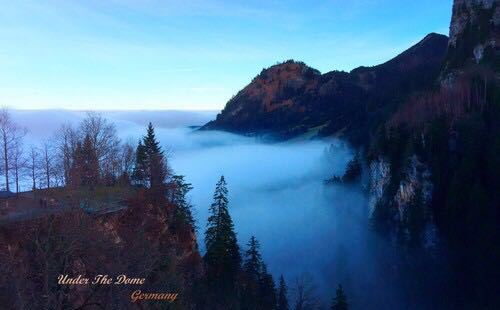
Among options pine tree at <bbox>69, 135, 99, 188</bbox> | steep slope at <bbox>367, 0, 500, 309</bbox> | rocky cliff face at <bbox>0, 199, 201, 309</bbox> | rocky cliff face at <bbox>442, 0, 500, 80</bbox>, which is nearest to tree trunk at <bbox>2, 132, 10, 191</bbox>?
pine tree at <bbox>69, 135, 99, 188</bbox>

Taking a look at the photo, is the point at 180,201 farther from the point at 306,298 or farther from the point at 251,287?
the point at 306,298

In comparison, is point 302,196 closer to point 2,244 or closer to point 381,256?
point 381,256

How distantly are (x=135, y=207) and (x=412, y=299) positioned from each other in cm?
5114

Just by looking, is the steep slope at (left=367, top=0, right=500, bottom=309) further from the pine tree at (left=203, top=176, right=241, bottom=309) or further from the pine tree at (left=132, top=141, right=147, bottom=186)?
the pine tree at (left=132, top=141, right=147, bottom=186)

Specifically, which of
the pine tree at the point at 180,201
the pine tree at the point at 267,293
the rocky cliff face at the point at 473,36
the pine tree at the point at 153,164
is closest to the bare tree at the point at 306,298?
the pine tree at the point at 267,293

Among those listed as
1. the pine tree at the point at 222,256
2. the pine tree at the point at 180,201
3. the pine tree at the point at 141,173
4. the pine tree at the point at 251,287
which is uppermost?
the pine tree at the point at 141,173

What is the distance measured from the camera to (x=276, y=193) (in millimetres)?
139375

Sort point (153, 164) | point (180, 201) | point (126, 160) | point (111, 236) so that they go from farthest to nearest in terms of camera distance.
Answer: point (126, 160)
point (153, 164)
point (180, 201)
point (111, 236)

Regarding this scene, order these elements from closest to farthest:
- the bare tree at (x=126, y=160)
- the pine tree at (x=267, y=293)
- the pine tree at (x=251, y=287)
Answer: the pine tree at (x=251, y=287) → the pine tree at (x=267, y=293) → the bare tree at (x=126, y=160)

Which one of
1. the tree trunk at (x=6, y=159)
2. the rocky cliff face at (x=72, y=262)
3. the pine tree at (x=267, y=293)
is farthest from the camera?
the pine tree at (x=267, y=293)

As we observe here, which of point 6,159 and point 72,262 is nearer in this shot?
point 72,262

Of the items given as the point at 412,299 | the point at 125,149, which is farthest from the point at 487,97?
the point at 125,149

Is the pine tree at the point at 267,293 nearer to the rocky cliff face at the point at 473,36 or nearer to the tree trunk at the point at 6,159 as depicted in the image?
the tree trunk at the point at 6,159

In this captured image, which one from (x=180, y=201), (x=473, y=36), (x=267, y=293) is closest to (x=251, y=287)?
(x=267, y=293)
